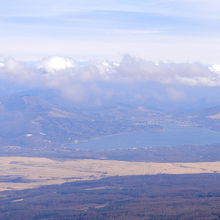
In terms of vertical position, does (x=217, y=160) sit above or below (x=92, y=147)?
below

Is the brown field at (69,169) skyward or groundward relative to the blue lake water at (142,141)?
groundward

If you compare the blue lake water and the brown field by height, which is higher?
the blue lake water

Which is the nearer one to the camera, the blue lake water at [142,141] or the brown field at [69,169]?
the brown field at [69,169]

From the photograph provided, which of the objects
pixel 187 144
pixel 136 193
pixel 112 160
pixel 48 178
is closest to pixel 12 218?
pixel 136 193

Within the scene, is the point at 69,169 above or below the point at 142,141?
below

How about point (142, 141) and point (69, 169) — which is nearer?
point (69, 169)

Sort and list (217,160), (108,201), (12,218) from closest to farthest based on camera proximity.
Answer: (12,218)
(108,201)
(217,160)

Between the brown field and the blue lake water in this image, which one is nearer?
the brown field

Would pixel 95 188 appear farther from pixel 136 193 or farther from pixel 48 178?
pixel 48 178
